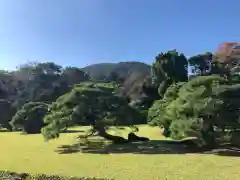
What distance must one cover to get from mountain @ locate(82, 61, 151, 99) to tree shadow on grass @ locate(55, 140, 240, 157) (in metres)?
22.5

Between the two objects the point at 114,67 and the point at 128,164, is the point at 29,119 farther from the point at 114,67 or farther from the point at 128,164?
the point at 114,67

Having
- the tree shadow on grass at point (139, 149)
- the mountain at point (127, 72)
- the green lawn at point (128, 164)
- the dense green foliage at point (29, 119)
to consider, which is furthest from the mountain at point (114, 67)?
the green lawn at point (128, 164)

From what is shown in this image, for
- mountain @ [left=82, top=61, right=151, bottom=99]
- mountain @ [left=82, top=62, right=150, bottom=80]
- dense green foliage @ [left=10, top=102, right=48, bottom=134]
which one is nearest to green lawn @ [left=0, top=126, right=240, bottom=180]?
dense green foliage @ [left=10, top=102, right=48, bottom=134]

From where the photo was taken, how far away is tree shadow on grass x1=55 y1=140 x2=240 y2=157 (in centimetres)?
1305

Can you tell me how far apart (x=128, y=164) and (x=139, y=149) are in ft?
10.8

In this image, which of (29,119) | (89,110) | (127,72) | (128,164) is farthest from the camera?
(127,72)

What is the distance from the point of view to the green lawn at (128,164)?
29.9 feet

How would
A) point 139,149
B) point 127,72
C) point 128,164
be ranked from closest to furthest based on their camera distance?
point 128,164 → point 139,149 → point 127,72

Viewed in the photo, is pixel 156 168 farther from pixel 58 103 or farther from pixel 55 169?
pixel 58 103

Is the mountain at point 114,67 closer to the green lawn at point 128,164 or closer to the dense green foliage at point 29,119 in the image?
the dense green foliage at point 29,119

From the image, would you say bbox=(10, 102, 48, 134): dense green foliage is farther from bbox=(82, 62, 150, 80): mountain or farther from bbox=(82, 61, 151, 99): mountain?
bbox=(82, 62, 150, 80): mountain

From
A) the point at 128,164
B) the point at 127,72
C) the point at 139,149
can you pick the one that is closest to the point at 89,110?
the point at 139,149

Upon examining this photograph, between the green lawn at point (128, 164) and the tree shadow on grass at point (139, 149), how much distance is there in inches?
1.6

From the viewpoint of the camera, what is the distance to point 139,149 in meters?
14.0
